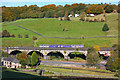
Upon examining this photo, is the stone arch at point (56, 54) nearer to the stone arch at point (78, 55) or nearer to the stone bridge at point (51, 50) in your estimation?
the stone bridge at point (51, 50)

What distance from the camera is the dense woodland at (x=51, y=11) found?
119 meters

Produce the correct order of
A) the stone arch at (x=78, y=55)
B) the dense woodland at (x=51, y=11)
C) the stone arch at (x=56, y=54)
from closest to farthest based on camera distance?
the stone arch at (x=78, y=55)
the stone arch at (x=56, y=54)
the dense woodland at (x=51, y=11)

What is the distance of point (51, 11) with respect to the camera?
12356cm

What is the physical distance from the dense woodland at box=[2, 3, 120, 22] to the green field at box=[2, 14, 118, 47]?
296 inches

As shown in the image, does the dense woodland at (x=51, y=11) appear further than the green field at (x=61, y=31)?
Yes

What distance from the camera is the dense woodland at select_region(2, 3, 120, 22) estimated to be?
11938 centimetres

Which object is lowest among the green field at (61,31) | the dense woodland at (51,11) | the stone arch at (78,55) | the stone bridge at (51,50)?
the stone arch at (78,55)

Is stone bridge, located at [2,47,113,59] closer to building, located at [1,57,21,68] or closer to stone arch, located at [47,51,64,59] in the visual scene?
stone arch, located at [47,51,64,59]

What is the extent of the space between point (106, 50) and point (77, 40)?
18009 mm

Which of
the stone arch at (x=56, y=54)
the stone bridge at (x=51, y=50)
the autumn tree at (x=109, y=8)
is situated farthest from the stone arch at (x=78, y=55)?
the autumn tree at (x=109, y=8)

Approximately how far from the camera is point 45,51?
6419cm

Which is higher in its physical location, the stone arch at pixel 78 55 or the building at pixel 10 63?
the stone arch at pixel 78 55

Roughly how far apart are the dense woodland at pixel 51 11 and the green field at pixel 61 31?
752 centimetres

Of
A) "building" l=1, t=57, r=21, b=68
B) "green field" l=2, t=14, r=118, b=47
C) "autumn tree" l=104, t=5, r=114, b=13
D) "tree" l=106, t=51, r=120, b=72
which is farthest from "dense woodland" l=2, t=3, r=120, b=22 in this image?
"tree" l=106, t=51, r=120, b=72
